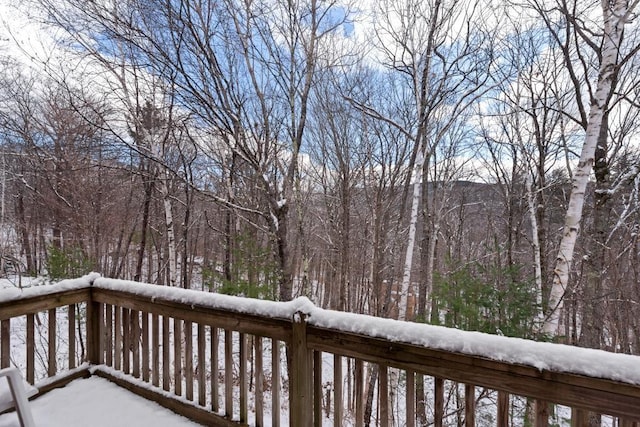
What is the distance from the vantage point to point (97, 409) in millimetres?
2406

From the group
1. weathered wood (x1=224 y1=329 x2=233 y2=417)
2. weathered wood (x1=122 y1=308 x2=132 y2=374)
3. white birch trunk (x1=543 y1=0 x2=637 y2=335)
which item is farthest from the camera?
white birch trunk (x1=543 y1=0 x2=637 y2=335)

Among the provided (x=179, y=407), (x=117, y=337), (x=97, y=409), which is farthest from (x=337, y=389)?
(x=117, y=337)

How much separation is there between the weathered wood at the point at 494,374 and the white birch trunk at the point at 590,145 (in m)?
3.35

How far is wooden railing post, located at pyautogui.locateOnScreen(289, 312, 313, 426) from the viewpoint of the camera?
6.01 ft

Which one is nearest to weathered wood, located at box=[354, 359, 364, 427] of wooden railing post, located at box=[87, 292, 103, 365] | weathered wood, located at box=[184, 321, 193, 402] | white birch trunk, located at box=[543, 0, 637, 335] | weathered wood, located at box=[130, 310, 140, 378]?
weathered wood, located at box=[184, 321, 193, 402]

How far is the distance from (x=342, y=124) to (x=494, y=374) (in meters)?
7.85

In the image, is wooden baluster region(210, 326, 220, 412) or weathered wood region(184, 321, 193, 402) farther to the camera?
weathered wood region(184, 321, 193, 402)

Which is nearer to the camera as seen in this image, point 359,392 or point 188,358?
point 359,392

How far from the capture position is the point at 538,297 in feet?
14.0

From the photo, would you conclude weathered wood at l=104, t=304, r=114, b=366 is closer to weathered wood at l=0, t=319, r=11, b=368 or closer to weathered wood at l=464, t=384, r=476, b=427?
weathered wood at l=0, t=319, r=11, b=368

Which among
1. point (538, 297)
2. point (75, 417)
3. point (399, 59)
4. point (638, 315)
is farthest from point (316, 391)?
point (399, 59)

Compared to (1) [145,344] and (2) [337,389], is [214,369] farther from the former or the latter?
(2) [337,389]

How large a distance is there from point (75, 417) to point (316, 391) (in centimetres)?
182

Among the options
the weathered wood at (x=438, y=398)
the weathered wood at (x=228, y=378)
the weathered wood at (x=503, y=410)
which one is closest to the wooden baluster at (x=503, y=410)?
the weathered wood at (x=503, y=410)
